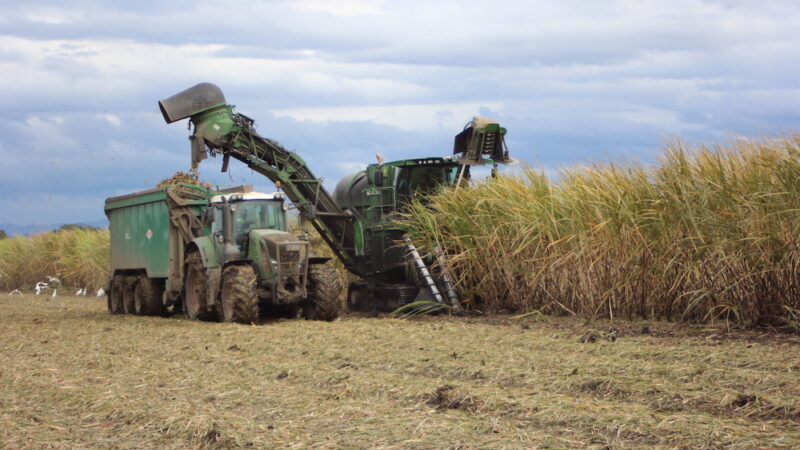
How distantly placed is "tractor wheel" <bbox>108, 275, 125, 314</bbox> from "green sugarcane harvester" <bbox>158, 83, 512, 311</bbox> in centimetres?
344

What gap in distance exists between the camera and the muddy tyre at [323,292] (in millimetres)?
14711

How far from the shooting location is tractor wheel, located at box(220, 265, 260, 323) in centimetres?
1422

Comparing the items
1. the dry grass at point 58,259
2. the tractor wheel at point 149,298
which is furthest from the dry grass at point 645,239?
the dry grass at point 58,259

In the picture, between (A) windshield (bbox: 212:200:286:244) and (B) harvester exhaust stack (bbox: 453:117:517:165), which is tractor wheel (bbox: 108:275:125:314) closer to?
(A) windshield (bbox: 212:200:286:244)

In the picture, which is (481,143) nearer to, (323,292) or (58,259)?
(323,292)

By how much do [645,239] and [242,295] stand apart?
6.08 metres

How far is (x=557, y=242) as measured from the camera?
12930 mm

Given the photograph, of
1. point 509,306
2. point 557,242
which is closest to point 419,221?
point 509,306

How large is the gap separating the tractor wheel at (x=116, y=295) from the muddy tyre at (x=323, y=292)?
5.83m

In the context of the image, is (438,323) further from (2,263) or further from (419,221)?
(2,263)

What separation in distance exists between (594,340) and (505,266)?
13.3 ft

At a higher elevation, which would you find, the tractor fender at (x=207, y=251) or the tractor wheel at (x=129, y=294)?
the tractor fender at (x=207, y=251)

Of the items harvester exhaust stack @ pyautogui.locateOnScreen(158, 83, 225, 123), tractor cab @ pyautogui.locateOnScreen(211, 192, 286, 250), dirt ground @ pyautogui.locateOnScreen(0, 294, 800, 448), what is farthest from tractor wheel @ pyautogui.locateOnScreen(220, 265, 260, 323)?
harvester exhaust stack @ pyautogui.locateOnScreen(158, 83, 225, 123)

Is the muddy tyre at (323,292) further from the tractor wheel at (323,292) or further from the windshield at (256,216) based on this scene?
the windshield at (256,216)
